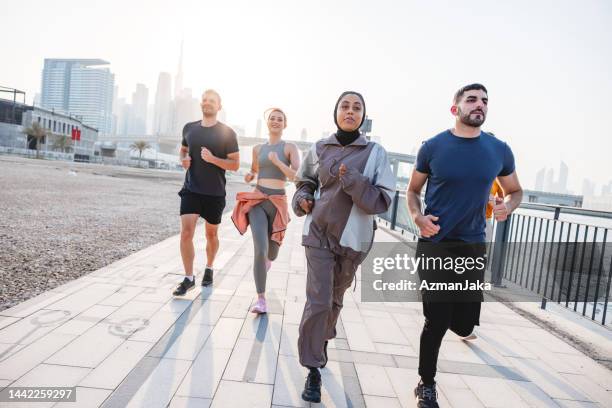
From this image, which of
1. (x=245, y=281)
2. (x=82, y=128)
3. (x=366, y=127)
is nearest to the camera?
(x=245, y=281)

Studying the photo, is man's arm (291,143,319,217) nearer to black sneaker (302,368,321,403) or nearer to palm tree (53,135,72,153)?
black sneaker (302,368,321,403)

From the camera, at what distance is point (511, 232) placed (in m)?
5.95

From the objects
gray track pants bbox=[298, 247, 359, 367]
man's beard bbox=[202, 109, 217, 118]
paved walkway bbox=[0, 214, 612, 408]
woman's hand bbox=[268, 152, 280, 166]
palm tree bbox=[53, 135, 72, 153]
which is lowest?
paved walkway bbox=[0, 214, 612, 408]

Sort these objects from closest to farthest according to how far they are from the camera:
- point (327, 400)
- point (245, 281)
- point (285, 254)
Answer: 1. point (327, 400)
2. point (245, 281)
3. point (285, 254)

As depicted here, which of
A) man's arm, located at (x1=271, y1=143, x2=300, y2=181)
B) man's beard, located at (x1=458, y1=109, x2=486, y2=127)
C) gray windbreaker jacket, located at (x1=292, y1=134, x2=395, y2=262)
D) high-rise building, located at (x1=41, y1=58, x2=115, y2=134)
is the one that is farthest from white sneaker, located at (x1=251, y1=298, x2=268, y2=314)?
high-rise building, located at (x1=41, y1=58, x2=115, y2=134)

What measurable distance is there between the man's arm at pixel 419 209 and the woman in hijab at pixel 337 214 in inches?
8.7

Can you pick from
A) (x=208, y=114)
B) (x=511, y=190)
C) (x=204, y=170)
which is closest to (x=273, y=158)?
(x=204, y=170)

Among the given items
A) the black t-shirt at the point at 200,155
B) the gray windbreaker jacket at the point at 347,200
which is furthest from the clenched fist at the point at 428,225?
the black t-shirt at the point at 200,155

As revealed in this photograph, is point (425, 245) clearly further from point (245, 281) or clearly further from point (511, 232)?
point (511, 232)

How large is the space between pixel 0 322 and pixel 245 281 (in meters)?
2.53

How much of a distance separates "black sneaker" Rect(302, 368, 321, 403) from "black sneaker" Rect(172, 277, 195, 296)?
2116mm

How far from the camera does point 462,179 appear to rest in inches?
100

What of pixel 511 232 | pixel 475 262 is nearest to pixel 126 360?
pixel 475 262

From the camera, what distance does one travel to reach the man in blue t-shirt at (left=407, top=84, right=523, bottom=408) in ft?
8.38
